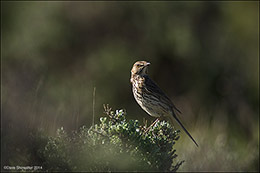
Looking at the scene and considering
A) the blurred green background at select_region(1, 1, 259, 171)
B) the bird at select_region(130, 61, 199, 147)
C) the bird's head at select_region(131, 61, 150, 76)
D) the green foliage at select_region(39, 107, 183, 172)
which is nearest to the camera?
the green foliage at select_region(39, 107, 183, 172)

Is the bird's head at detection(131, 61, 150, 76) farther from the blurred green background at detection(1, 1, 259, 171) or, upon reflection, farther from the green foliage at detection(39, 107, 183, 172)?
the blurred green background at detection(1, 1, 259, 171)

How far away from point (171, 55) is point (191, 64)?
2.34 ft

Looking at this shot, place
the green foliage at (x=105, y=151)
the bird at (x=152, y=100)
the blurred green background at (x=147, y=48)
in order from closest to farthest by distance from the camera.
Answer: the green foliage at (x=105, y=151), the bird at (x=152, y=100), the blurred green background at (x=147, y=48)

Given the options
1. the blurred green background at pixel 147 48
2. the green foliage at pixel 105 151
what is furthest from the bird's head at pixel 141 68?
the blurred green background at pixel 147 48

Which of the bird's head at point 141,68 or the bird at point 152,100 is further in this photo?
the bird's head at point 141,68

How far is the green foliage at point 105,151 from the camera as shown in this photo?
470 cm

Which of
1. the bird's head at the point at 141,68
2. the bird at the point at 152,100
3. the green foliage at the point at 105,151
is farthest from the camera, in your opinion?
the bird's head at the point at 141,68

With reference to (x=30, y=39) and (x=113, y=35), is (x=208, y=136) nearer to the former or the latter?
(x=113, y=35)

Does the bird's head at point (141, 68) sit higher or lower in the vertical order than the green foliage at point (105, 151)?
higher

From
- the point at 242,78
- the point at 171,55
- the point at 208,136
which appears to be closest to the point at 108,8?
the point at 171,55

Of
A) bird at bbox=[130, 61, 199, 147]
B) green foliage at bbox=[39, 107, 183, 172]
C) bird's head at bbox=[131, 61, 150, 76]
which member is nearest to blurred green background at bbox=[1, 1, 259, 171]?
bird's head at bbox=[131, 61, 150, 76]

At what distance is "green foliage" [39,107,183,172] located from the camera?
470 centimetres

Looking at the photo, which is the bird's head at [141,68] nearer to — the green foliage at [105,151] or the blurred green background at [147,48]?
the green foliage at [105,151]

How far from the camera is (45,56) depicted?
50.0 feet
